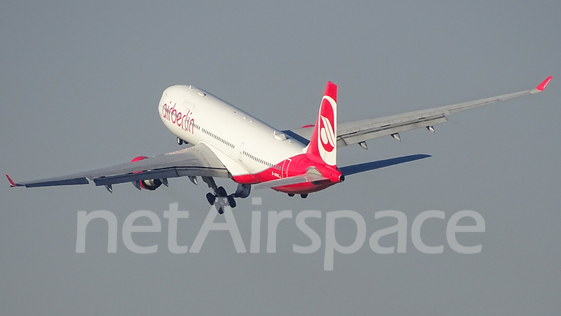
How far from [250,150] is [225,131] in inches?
197

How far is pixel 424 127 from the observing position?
339 ft

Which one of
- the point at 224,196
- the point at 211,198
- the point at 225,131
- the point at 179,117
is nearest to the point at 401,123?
the point at 225,131

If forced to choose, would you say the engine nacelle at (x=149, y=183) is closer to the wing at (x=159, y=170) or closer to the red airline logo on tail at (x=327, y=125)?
the wing at (x=159, y=170)

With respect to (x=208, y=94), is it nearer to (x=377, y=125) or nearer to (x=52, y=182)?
(x=377, y=125)

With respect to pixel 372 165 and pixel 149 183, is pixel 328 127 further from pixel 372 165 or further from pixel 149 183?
pixel 149 183

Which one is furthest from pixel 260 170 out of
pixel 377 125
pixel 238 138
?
pixel 377 125

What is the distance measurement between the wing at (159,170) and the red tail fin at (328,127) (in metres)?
13.4

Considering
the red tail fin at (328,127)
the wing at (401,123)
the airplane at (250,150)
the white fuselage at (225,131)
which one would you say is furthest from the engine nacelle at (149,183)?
the red tail fin at (328,127)

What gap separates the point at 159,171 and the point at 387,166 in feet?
57.8

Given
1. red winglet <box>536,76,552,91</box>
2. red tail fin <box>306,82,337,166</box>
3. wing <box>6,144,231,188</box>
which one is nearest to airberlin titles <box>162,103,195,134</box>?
wing <box>6,144,231,188</box>

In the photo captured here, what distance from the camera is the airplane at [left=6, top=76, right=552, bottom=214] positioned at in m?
89.9

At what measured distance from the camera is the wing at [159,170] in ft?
303

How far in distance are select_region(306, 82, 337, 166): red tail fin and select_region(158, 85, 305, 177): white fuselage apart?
3731 millimetres

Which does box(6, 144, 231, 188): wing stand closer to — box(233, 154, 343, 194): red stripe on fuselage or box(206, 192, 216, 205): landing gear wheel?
box(206, 192, 216, 205): landing gear wheel
